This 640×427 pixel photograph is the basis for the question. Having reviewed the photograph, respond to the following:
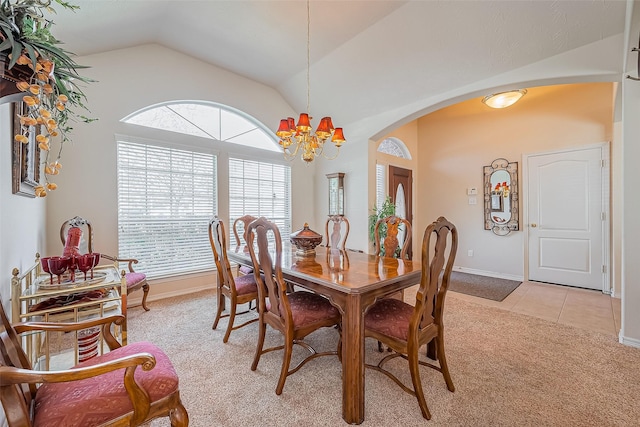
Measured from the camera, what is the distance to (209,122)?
3994mm

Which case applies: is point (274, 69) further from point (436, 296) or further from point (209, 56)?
point (436, 296)

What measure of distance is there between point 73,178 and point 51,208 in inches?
15.0

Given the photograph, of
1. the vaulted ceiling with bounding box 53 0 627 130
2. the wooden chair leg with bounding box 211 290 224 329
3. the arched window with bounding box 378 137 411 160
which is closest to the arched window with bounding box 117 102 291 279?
the vaulted ceiling with bounding box 53 0 627 130

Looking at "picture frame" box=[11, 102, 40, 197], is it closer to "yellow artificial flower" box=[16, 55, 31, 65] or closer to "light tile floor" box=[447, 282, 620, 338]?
"yellow artificial flower" box=[16, 55, 31, 65]

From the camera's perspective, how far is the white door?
3.76m

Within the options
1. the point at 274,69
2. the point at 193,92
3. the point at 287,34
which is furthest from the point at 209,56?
the point at 287,34

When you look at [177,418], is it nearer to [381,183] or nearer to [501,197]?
[381,183]

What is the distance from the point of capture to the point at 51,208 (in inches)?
110

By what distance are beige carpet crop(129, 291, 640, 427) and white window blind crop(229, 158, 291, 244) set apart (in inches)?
82.8

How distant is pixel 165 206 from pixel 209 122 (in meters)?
1.45

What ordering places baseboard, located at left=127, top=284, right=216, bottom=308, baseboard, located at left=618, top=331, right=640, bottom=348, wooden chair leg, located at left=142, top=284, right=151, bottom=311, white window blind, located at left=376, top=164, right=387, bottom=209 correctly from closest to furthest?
baseboard, located at left=618, top=331, right=640, bottom=348, wooden chair leg, located at left=142, top=284, right=151, bottom=311, baseboard, located at left=127, top=284, right=216, bottom=308, white window blind, located at left=376, top=164, right=387, bottom=209

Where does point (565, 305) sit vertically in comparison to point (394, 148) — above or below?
below

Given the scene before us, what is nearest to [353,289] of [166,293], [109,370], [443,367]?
[443,367]

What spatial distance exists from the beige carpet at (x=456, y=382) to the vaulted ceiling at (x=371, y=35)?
253 centimetres
